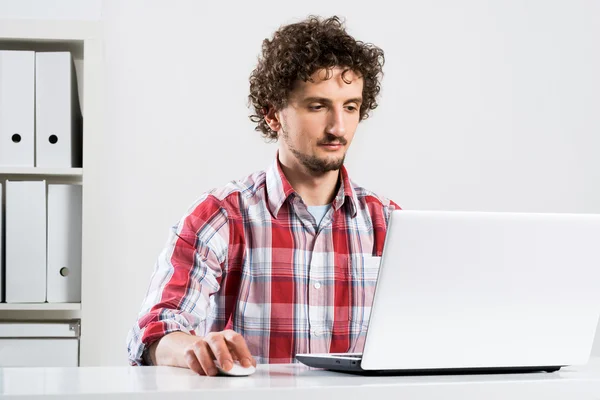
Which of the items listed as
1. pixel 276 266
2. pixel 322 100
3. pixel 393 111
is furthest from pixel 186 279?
pixel 393 111

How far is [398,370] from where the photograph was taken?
3.22ft

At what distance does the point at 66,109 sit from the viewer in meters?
2.07

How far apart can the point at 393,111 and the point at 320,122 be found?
0.96m

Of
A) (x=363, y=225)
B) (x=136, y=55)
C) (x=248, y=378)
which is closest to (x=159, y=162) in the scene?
(x=136, y=55)

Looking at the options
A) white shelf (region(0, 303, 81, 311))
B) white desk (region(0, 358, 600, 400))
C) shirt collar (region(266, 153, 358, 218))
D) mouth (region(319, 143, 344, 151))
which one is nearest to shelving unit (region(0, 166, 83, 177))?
white shelf (region(0, 303, 81, 311))

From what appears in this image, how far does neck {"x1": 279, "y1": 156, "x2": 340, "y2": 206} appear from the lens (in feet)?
6.14

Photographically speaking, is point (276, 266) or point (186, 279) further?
point (276, 266)

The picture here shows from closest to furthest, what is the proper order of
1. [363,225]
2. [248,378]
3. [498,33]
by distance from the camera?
[248,378]
[363,225]
[498,33]

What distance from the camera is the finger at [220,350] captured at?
0.96 metres

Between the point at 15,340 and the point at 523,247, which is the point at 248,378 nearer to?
the point at 523,247

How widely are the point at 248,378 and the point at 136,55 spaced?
1820 mm

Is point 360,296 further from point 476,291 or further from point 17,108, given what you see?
point 17,108

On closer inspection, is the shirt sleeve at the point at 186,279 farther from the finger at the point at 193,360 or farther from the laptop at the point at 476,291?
the laptop at the point at 476,291

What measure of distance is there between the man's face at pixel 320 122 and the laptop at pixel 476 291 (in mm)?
834
